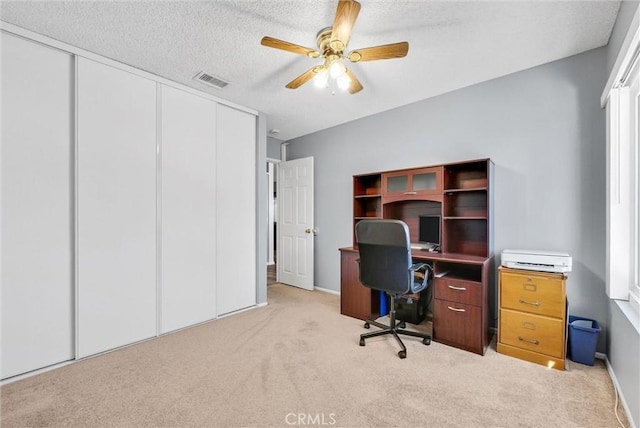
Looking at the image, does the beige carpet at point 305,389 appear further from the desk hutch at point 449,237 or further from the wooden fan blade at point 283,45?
the wooden fan blade at point 283,45

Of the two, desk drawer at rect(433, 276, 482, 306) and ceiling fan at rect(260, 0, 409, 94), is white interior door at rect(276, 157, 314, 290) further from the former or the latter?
ceiling fan at rect(260, 0, 409, 94)

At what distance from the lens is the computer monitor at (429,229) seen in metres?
3.02

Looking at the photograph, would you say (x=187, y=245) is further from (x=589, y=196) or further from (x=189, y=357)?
(x=589, y=196)

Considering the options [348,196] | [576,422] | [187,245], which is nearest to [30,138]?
[187,245]

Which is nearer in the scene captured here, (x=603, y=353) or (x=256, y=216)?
(x=603, y=353)

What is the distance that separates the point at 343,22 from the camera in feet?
5.52

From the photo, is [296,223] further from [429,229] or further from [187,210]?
[429,229]

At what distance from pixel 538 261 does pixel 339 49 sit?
2276mm

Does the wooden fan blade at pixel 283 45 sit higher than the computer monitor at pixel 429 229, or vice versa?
the wooden fan blade at pixel 283 45

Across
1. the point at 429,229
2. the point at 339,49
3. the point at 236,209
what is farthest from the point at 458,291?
the point at 236,209

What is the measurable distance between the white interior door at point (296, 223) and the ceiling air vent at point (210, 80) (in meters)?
1.84

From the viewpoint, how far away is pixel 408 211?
11.3ft

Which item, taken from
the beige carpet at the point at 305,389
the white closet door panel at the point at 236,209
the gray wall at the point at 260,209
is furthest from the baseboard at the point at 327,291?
the beige carpet at the point at 305,389

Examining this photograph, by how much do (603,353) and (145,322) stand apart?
4.06m
